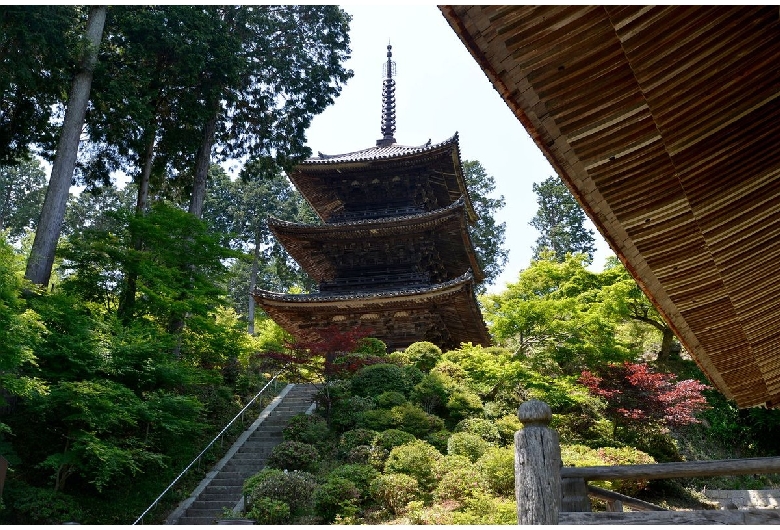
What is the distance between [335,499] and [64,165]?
340 inches

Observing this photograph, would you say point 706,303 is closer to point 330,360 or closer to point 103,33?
point 330,360

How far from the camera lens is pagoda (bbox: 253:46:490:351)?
1608cm

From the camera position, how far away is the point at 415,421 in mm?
11602

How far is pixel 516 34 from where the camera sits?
167 centimetres

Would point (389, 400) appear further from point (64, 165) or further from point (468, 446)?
point (64, 165)

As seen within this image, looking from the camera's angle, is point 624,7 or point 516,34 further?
point 516,34

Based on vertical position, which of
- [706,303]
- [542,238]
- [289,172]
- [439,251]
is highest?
[542,238]

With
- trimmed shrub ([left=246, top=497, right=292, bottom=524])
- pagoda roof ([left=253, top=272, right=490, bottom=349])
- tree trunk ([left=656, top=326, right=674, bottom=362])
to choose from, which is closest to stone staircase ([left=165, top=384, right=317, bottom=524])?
trimmed shrub ([left=246, top=497, right=292, bottom=524])

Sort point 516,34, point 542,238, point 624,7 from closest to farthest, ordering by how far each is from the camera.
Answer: point 624,7 → point 516,34 → point 542,238

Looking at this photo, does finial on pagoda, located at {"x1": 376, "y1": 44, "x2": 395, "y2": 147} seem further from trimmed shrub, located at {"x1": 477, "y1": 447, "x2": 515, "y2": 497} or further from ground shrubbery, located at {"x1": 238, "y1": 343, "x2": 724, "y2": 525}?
trimmed shrub, located at {"x1": 477, "y1": 447, "x2": 515, "y2": 497}

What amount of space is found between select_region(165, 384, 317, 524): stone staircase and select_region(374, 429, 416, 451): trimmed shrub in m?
2.62

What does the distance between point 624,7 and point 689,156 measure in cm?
68

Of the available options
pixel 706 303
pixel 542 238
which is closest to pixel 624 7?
pixel 706 303

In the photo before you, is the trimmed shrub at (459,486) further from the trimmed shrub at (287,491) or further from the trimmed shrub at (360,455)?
→ the trimmed shrub at (287,491)
